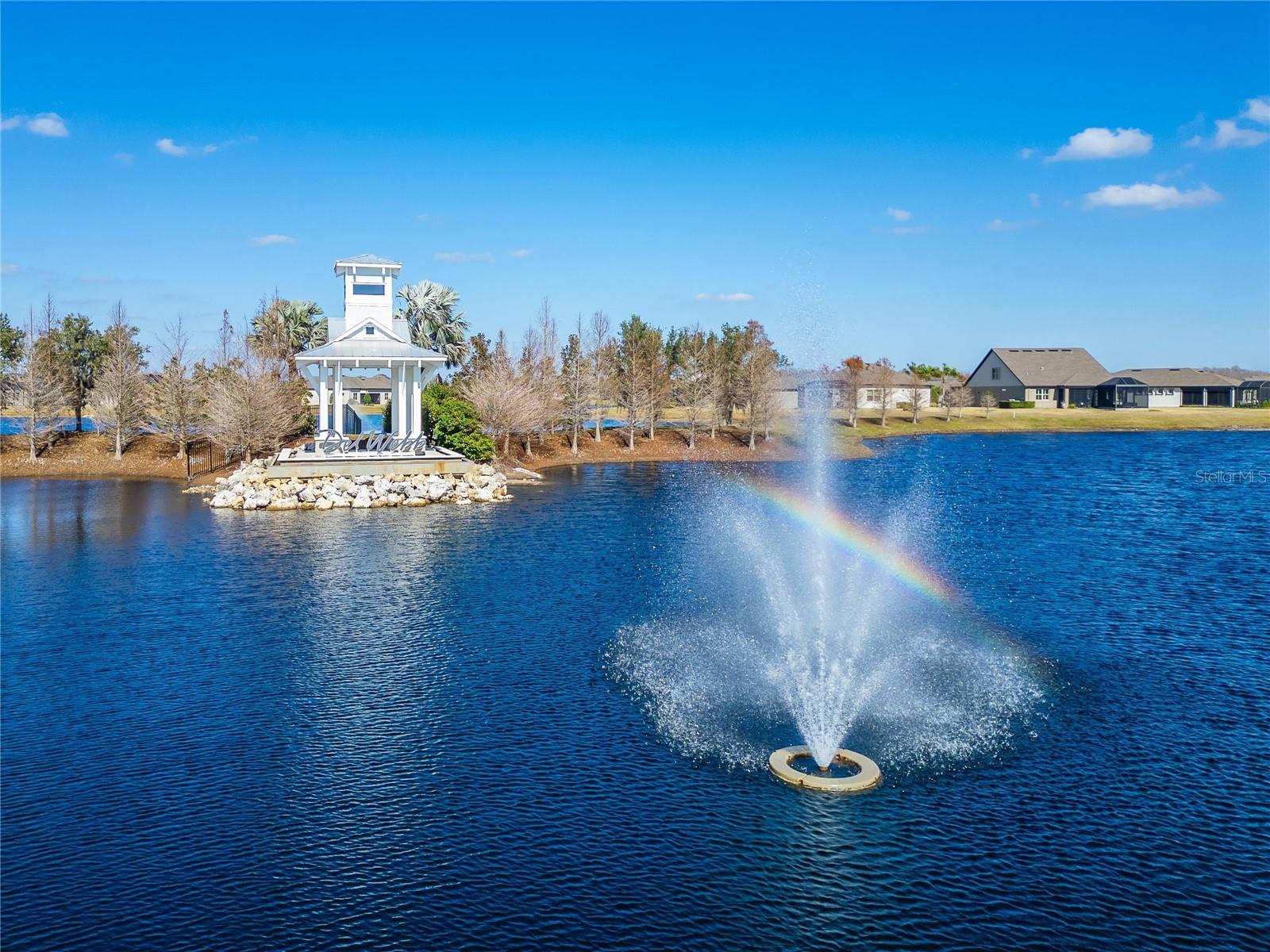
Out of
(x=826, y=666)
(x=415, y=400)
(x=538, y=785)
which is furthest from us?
(x=415, y=400)

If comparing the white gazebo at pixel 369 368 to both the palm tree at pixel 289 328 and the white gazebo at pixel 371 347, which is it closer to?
the white gazebo at pixel 371 347

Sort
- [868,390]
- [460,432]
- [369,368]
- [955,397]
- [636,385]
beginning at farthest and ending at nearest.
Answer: [868,390] → [955,397] → [636,385] → [369,368] → [460,432]

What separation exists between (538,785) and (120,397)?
58860 millimetres

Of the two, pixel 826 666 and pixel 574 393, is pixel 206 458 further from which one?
pixel 826 666

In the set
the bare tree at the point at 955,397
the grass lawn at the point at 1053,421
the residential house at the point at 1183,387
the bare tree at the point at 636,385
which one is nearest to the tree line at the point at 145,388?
the bare tree at the point at 636,385

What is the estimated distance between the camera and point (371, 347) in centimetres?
5462

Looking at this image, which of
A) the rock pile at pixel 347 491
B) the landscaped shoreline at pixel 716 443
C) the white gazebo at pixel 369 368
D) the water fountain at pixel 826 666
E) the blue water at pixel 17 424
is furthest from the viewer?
the blue water at pixel 17 424

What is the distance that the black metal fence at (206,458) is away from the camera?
62031 mm

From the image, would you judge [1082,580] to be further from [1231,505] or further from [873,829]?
[1231,505]

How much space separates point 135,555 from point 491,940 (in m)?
27.9

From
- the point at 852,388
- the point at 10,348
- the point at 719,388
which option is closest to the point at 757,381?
the point at 719,388

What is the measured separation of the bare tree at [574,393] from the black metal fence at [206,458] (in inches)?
953

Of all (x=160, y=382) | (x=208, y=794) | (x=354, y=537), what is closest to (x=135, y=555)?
(x=354, y=537)

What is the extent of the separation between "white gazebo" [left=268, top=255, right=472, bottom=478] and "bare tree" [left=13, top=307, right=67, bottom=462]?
64.0 feet
